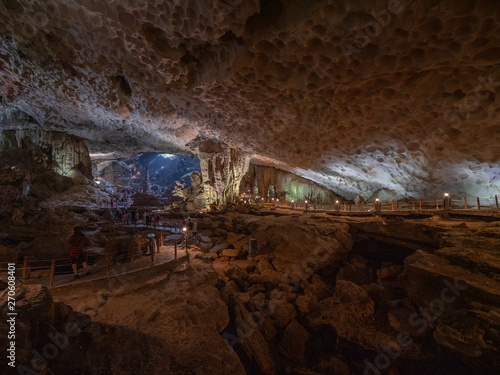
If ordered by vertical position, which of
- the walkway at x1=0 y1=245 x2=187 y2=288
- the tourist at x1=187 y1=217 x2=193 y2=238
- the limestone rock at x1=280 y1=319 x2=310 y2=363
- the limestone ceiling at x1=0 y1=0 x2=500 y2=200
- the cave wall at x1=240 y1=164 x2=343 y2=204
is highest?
the limestone ceiling at x1=0 y1=0 x2=500 y2=200

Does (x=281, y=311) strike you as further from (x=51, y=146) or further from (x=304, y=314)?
(x=51, y=146)

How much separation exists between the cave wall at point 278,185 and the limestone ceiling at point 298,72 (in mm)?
11266

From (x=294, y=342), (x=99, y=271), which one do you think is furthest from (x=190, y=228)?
(x=294, y=342)

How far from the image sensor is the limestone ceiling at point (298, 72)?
17.3 feet

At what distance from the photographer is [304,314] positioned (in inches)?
297

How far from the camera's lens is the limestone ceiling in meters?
5.26

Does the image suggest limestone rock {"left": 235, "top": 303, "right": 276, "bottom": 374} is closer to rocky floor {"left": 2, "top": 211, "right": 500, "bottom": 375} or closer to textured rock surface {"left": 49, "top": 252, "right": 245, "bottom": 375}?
rocky floor {"left": 2, "top": 211, "right": 500, "bottom": 375}

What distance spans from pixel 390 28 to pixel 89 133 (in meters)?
21.0

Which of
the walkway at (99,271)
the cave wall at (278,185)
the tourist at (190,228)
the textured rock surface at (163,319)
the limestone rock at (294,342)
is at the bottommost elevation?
the limestone rock at (294,342)

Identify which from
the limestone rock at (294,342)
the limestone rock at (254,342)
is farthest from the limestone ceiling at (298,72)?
the limestone rock at (294,342)

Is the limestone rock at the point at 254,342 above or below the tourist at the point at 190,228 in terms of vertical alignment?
below

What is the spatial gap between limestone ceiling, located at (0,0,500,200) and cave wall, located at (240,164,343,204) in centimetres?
1127

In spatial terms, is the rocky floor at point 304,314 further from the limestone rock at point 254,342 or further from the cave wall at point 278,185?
the cave wall at point 278,185

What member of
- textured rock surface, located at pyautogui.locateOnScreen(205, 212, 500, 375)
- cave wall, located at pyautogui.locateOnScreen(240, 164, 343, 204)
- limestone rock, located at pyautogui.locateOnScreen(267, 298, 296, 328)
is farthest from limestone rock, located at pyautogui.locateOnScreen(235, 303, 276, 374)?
cave wall, located at pyautogui.locateOnScreen(240, 164, 343, 204)
